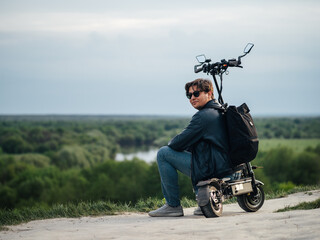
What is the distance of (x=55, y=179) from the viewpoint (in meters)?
72.1

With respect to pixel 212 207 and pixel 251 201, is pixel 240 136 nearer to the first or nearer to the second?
pixel 212 207

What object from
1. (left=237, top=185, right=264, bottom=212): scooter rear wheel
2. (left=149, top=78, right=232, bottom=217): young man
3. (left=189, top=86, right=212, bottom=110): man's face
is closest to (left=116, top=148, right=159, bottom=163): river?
(left=237, top=185, right=264, bottom=212): scooter rear wheel

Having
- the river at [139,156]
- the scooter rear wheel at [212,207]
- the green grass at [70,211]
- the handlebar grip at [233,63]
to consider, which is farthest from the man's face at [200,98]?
the river at [139,156]

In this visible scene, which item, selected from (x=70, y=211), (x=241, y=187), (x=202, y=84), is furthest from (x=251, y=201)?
(x=70, y=211)

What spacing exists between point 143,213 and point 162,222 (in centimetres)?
209

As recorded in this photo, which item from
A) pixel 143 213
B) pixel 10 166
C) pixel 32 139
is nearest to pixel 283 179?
pixel 10 166

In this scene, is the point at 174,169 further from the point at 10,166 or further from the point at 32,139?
the point at 32,139

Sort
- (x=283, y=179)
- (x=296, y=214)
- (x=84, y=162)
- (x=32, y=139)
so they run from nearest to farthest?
1. (x=296, y=214)
2. (x=283, y=179)
3. (x=84, y=162)
4. (x=32, y=139)

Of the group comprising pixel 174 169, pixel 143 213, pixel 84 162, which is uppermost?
pixel 174 169

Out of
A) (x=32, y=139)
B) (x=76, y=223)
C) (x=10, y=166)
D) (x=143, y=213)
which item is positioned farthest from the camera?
(x=32, y=139)

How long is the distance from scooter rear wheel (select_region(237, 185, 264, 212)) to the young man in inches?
22.2

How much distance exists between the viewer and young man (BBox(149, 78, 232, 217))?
23.7 ft

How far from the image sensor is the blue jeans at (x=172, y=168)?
752 cm

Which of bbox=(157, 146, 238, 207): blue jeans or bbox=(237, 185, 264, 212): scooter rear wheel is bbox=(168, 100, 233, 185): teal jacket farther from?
bbox=(237, 185, 264, 212): scooter rear wheel
